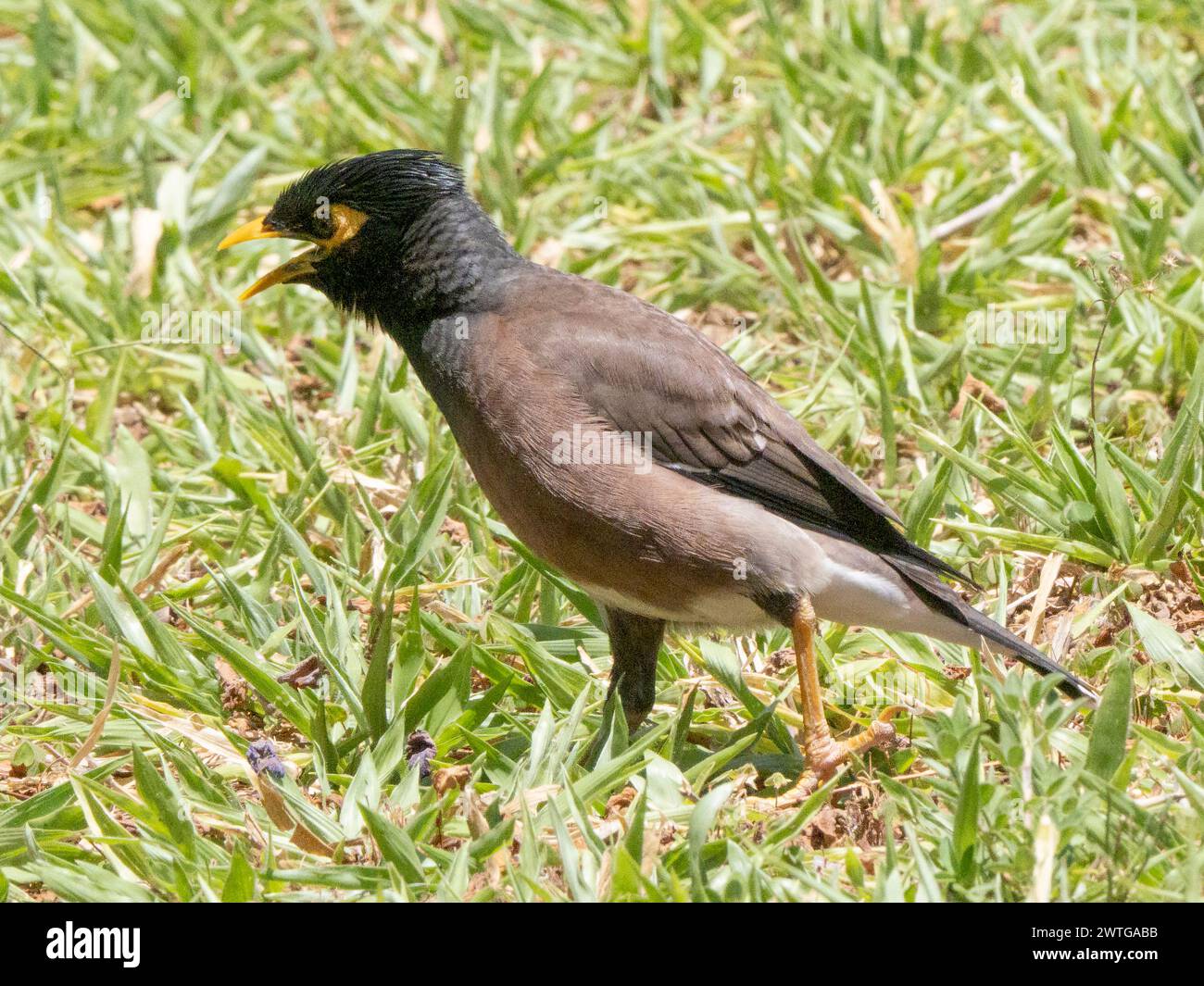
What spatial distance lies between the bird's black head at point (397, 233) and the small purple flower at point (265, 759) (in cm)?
133

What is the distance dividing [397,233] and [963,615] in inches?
77.2

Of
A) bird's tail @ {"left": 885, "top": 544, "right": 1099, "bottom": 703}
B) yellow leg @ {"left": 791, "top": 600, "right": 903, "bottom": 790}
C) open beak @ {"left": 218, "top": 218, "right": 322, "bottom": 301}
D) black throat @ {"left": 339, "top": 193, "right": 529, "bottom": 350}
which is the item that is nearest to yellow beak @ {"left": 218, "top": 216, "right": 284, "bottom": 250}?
open beak @ {"left": 218, "top": 218, "right": 322, "bottom": 301}

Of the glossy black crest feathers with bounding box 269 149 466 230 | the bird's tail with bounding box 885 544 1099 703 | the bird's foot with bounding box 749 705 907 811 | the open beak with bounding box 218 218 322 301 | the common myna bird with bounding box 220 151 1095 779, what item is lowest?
the bird's foot with bounding box 749 705 907 811

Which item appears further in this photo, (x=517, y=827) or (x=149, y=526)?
(x=149, y=526)

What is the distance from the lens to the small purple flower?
397cm

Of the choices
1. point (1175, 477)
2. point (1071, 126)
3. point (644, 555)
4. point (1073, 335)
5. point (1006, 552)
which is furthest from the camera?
point (1071, 126)

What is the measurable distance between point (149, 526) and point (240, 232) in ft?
3.34

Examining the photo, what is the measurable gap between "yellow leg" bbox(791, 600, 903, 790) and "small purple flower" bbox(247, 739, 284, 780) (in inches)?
52.7

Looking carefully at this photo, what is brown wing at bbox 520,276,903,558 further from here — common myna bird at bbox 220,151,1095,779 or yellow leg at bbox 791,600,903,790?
yellow leg at bbox 791,600,903,790

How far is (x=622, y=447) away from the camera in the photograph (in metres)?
4.34

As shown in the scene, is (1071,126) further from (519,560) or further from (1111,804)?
(1111,804)
